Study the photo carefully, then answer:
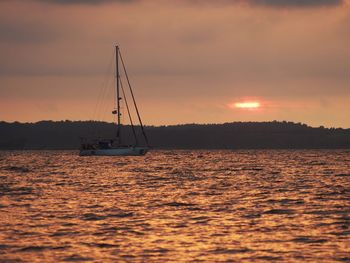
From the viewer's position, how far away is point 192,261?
2386 cm

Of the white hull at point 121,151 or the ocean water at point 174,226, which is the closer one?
the ocean water at point 174,226

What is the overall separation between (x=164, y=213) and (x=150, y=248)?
11.0 meters

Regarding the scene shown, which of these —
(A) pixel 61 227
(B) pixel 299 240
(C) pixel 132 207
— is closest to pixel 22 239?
(A) pixel 61 227

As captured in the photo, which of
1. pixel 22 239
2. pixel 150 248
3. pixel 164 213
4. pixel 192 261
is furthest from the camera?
pixel 164 213

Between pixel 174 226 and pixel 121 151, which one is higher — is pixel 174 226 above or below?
below

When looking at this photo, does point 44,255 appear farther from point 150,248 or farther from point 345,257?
point 345,257

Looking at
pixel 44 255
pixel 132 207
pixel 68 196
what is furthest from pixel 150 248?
pixel 68 196

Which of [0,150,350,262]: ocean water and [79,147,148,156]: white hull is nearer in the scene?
[0,150,350,262]: ocean water

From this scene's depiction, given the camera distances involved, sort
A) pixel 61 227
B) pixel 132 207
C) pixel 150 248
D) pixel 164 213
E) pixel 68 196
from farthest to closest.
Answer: pixel 68 196 < pixel 132 207 < pixel 164 213 < pixel 61 227 < pixel 150 248

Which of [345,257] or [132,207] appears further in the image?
[132,207]

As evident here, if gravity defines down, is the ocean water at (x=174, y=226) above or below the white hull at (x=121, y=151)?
below

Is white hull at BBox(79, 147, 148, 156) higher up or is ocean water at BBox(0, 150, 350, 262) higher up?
white hull at BBox(79, 147, 148, 156)

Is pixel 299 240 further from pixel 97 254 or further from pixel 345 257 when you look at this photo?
pixel 97 254

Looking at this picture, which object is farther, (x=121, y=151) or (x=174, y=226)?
(x=121, y=151)
